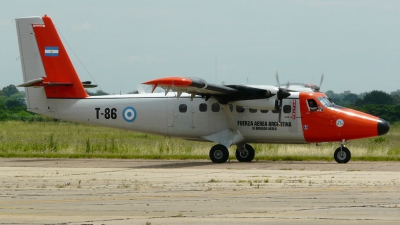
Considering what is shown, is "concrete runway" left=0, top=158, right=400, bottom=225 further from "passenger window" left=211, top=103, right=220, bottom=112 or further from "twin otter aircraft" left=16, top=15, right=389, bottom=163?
"passenger window" left=211, top=103, right=220, bottom=112

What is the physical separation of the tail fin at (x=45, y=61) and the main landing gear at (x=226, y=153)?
5.51 metres

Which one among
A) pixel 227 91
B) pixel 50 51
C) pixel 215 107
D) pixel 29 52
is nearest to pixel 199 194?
pixel 227 91

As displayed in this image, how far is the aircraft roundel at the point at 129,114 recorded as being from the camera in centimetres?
2588

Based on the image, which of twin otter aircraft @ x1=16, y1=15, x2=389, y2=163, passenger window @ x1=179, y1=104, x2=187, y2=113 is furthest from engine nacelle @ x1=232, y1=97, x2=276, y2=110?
passenger window @ x1=179, y1=104, x2=187, y2=113

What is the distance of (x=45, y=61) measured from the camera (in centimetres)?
2639

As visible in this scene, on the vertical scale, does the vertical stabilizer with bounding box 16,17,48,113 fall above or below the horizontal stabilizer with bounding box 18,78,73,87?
above

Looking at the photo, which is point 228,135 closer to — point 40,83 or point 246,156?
point 246,156

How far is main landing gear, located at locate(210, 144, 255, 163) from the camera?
24.7 meters

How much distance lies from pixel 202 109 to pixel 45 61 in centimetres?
618

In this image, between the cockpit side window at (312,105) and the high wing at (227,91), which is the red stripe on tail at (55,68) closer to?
the high wing at (227,91)

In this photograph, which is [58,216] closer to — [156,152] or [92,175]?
[92,175]

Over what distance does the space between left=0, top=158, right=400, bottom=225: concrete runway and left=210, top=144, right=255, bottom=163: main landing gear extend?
66.0 inches

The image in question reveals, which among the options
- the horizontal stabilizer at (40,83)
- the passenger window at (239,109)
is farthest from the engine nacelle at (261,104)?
the horizontal stabilizer at (40,83)

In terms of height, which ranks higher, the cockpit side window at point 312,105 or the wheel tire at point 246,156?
the cockpit side window at point 312,105
